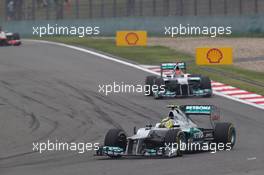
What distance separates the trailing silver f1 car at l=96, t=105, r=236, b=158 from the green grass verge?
12.3 m

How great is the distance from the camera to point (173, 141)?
57.9 feet

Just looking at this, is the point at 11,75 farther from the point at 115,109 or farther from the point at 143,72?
the point at 115,109

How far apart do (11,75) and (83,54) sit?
8.54 m

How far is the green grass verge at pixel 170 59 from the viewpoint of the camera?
34866 millimetres

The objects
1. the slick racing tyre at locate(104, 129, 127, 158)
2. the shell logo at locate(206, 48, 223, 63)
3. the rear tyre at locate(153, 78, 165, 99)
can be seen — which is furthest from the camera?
the shell logo at locate(206, 48, 223, 63)

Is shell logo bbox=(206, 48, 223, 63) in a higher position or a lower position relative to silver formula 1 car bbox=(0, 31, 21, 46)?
lower

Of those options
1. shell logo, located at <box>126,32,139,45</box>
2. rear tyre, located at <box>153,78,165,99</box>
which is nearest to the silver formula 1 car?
shell logo, located at <box>126,32,139,45</box>

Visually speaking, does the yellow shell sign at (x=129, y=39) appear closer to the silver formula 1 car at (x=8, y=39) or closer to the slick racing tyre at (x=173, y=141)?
the silver formula 1 car at (x=8, y=39)

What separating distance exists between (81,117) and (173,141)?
8200mm

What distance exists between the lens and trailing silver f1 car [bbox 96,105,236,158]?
17734 mm

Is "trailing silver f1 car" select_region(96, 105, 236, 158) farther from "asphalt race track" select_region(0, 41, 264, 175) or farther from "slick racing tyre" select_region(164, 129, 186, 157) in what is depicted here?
"asphalt race track" select_region(0, 41, 264, 175)

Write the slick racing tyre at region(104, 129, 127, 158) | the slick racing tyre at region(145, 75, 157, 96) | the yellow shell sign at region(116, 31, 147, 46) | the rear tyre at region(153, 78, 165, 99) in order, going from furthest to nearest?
the yellow shell sign at region(116, 31, 147, 46)
the slick racing tyre at region(145, 75, 157, 96)
the rear tyre at region(153, 78, 165, 99)
the slick racing tyre at region(104, 129, 127, 158)

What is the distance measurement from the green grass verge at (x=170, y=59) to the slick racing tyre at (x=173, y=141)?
548 inches

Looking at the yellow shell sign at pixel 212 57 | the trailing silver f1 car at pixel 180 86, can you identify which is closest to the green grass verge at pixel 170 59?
the yellow shell sign at pixel 212 57
